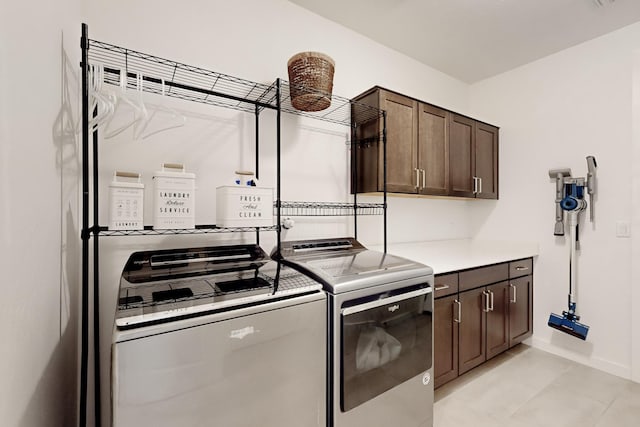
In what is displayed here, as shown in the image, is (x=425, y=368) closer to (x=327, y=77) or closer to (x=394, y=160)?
(x=394, y=160)

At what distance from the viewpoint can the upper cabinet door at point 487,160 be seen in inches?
110

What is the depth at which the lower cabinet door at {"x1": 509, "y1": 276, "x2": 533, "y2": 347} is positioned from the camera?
97.0 inches

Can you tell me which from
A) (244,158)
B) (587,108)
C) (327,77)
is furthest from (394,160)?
(587,108)

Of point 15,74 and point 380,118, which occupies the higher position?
point 380,118

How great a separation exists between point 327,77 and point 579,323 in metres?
2.75

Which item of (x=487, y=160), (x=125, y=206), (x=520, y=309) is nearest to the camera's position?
(x=125, y=206)

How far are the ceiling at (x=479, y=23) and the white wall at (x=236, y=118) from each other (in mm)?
150

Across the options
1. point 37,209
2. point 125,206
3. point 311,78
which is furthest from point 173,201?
point 311,78

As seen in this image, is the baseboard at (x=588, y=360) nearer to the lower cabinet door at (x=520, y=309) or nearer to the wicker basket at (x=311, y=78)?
the lower cabinet door at (x=520, y=309)

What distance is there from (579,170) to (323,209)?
2201 mm

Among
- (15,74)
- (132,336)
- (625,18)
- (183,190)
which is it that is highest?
(625,18)

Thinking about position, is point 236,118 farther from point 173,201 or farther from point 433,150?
point 433,150

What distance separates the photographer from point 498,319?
2.34 meters

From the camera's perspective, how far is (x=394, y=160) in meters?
2.13
